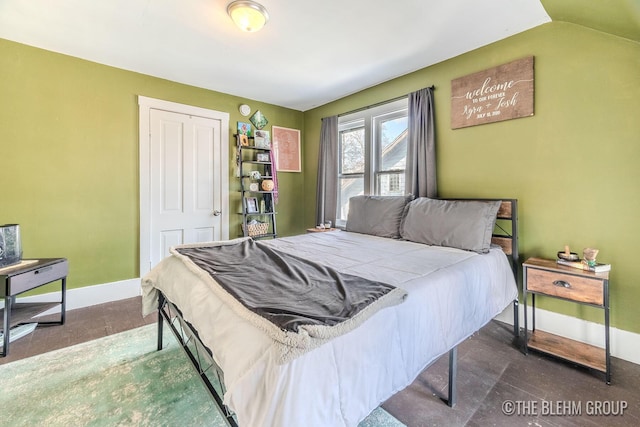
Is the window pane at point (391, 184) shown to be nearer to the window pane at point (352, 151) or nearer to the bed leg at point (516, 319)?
the window pane at point (352, 151)

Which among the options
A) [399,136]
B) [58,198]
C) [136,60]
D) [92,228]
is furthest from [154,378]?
[399,136]

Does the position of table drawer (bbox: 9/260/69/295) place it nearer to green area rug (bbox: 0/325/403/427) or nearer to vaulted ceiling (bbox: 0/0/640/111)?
green area rug (bbox: 0/325/403/427)

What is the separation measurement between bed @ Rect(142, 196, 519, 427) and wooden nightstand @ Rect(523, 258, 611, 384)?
18cm

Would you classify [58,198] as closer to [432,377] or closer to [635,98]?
[432,377]

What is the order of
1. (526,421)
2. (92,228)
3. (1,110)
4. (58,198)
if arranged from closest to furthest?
(526,421) < (1,110) < (58,198) < (92,228)

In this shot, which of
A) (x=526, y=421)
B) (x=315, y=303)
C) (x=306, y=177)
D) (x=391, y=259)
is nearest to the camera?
(x=315, y=303)

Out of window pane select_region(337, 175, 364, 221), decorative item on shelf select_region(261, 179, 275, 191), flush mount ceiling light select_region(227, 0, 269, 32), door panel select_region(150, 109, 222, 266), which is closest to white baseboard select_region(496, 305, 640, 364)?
window pane select_region(337, 175, 364, 221)

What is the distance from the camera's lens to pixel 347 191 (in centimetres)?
405

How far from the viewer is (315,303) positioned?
1116 mm

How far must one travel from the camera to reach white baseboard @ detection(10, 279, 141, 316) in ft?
Result: 9.02

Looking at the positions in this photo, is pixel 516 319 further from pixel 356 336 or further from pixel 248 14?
pixel 248 14

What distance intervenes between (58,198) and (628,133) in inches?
193

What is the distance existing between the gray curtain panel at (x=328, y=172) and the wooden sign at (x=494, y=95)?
1.71 metres

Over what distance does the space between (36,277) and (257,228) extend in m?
2.21
